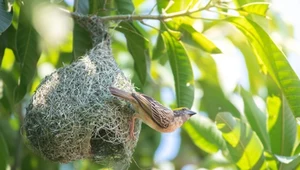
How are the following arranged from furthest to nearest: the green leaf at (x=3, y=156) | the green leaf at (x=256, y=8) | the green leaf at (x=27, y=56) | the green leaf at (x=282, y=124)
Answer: the green leaf at (x=282, y=124) < the green leaf at (x=3, y=156) < the green leaf at (x=27, y=56) < the green leaf at (x=256, y=8)

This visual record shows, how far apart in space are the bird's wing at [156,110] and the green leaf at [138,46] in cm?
55

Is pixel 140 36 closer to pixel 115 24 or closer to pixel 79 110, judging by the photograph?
pixel 115 24

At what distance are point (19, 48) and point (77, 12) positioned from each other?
1.20ft

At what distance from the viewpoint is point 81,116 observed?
123 inches

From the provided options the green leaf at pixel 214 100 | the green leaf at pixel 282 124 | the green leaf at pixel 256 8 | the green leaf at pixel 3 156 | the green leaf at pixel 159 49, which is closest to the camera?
the green leaf at pixel 256 8

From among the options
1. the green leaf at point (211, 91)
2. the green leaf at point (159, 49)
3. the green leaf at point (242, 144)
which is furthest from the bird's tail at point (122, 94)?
the green leaf at point (211, 91)

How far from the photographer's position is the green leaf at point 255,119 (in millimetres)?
4145

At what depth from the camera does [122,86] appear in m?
3.31

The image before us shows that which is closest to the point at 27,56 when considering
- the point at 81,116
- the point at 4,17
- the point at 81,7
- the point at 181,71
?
the point at 81,7

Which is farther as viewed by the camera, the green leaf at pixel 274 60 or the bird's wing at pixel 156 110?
the green leaf at pixel 274 60

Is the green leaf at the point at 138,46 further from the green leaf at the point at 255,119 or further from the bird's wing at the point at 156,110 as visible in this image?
the green leaf at the point at 255,119

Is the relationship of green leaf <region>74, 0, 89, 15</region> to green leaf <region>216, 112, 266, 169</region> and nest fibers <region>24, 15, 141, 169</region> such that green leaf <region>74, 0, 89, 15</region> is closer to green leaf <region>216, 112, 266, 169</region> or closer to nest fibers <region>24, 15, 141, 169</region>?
nest fibers <region>24, 15, 141, 169</region>

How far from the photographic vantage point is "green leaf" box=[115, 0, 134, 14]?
3.75m

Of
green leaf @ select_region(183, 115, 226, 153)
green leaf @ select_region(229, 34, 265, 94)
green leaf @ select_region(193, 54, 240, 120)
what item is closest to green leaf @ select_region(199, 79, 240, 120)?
green leaf @ select_region(193, 54, 240, 120)
